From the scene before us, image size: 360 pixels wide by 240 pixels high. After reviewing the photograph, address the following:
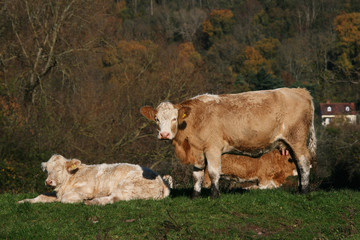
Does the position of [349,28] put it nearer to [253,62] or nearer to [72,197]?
[253,62]

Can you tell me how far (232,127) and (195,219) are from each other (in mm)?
2965

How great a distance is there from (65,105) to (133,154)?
454cm

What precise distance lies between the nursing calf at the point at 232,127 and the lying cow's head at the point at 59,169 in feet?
7.18

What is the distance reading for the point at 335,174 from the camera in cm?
2864

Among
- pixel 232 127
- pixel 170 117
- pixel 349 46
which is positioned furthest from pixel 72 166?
pixel 349 46

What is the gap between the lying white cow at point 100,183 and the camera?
37.9 feet

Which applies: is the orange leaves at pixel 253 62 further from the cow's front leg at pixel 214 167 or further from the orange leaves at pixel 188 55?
the cow's front leg at pixel 214 167

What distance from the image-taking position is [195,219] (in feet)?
30.9

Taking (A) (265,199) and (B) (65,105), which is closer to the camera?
(A) (265,199)

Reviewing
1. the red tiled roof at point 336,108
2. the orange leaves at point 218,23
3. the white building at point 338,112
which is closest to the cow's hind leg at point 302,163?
the white building at point 338,112

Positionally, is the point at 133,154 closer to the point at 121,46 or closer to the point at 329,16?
the point at 121,46

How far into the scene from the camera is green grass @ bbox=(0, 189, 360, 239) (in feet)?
28.6

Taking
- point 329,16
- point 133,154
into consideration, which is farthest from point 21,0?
point 329,16

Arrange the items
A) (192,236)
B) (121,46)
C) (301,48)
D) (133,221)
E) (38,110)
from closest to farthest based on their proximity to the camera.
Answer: (192,236) → (133,221) → (38,110) → (121,46) → (301,48)
